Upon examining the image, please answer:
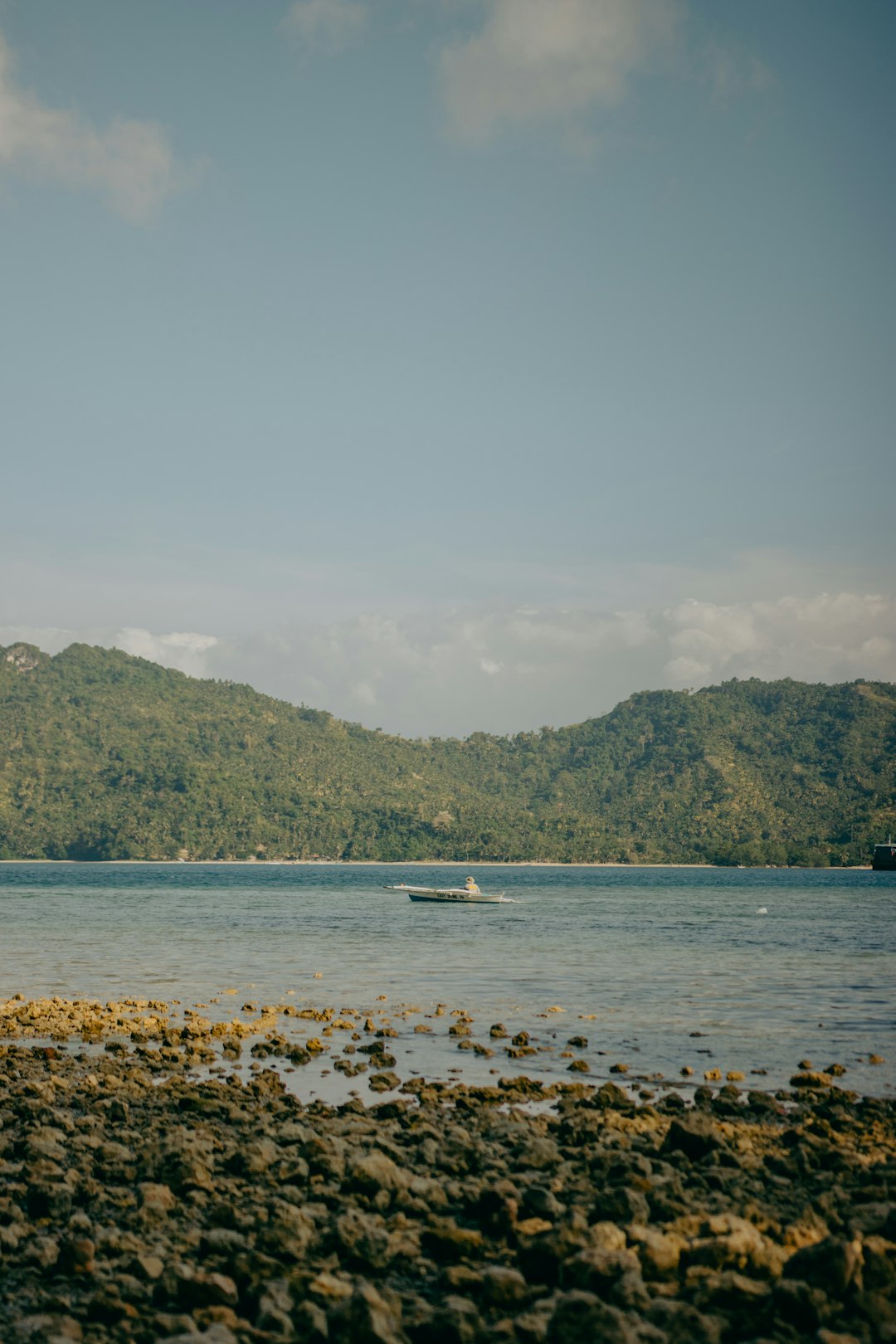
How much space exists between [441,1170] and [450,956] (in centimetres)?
2940

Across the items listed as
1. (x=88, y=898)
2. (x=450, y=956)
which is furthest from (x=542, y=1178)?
(x=88, y=898)

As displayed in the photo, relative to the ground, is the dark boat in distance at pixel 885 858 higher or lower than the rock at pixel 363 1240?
lower

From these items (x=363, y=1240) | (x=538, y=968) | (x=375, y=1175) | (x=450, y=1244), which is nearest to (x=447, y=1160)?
(x=375, y=1175)

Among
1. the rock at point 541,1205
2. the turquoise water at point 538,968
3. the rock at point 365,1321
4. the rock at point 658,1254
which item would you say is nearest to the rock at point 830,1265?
the rock at point 658,1254

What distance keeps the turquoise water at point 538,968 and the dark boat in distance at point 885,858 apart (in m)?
83.0

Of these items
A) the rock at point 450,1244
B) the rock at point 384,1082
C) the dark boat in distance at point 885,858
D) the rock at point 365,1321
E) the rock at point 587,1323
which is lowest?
the dark boat in distance at point 885,858

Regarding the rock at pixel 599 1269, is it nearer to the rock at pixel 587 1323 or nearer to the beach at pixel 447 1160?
the beach at pixel 447 1160

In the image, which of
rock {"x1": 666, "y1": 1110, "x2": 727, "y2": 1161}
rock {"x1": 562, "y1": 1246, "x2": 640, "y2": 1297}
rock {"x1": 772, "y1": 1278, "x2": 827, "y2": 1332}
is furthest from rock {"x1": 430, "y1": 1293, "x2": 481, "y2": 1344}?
rock {"x1": 666, "y1": 1110, "x2": 727, "y2": 1161}

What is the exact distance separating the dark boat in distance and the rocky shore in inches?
6211

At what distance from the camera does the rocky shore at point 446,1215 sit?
868cm

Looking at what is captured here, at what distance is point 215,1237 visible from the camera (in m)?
10.2

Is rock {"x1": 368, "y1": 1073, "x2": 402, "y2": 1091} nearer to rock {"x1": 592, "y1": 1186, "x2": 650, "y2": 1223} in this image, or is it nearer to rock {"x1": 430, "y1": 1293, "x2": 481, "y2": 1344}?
rock {"x1": 592, "y1": 1186, "x2": 650, "y2": 1223}

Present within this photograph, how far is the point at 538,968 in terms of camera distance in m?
37.2

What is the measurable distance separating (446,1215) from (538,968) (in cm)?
2642
